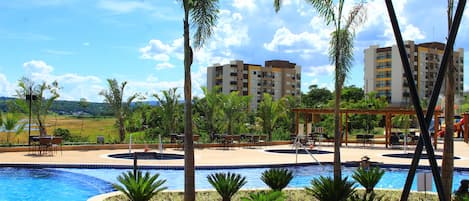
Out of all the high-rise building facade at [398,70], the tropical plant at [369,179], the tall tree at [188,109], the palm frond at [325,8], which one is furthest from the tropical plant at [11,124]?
the high-rise building facade at [398,70]

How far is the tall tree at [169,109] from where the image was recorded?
25891mm

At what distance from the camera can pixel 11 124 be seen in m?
21.7

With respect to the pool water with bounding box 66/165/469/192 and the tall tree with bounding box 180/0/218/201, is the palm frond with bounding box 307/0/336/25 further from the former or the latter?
the pool water with bounding box 66/165/469/192

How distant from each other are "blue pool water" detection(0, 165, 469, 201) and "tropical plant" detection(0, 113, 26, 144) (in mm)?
7067

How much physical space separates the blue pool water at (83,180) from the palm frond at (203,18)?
459 cm

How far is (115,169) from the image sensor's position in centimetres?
1525

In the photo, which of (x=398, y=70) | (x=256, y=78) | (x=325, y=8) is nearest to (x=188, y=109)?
(x=325, y=8)

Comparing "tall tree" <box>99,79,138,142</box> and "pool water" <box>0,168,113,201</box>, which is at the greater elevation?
"tall tree" <box>99,79,138,142</box>

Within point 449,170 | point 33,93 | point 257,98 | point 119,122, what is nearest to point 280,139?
point 119,122

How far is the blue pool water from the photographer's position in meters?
12.2

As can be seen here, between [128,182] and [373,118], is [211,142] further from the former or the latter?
[373,118]

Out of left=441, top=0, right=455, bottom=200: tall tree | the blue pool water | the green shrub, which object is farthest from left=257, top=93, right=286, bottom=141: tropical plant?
left=441, top=0, right=455, bottom=200: tall tree

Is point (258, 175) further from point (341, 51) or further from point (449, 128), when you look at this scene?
point (449, 128)

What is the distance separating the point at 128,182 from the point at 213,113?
65.1ft
